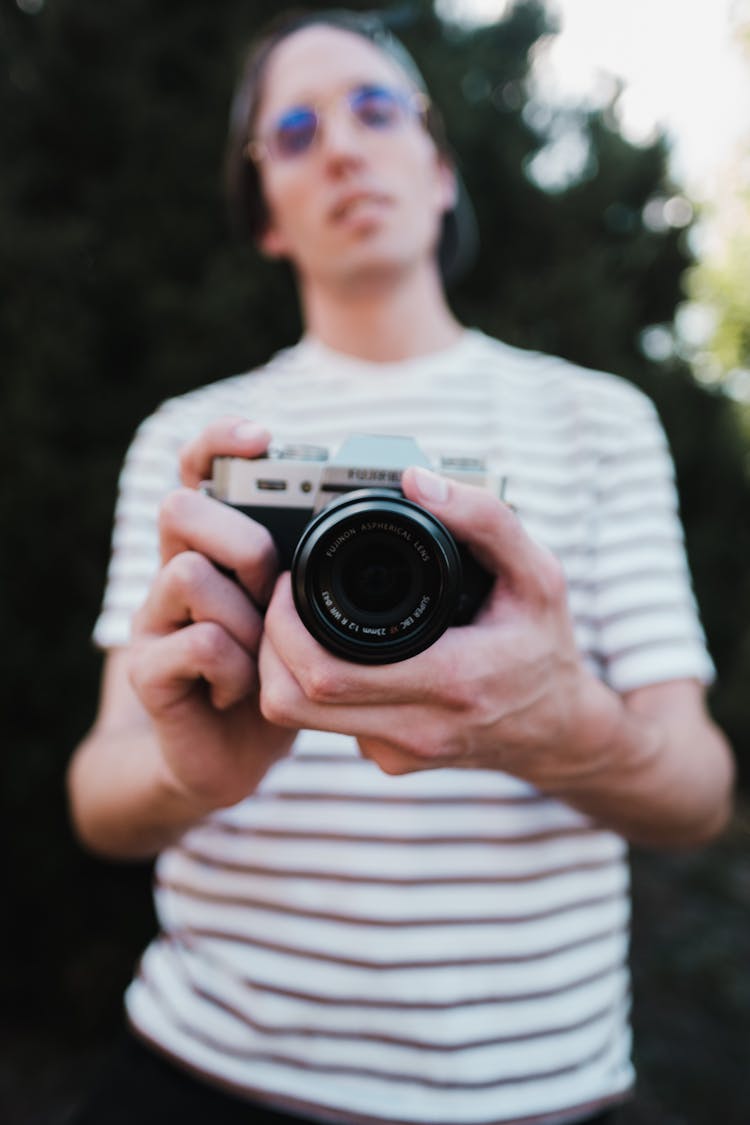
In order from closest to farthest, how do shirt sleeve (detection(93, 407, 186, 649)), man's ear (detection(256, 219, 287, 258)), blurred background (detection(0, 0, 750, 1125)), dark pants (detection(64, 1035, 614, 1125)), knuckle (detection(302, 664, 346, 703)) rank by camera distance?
knuckle (detection(302, 664, 346, 703)) < dark pants (detection(64, 1035, 614, 1125)) < shirt sleeve (detection(93, 407, 186, 649)) < man's ear (detection(256, 219, 287, 258)) < blurred background (detection(0, 0, 750, 1125))

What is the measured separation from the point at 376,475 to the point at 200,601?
0.84 ft

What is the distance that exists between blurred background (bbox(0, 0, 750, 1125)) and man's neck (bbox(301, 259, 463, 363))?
132 centimetres

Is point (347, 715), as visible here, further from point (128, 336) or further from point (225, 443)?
point (128, 336)

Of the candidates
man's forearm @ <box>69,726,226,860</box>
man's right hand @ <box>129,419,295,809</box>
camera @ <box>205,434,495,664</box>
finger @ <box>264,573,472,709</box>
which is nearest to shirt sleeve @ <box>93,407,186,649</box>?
man's forearm @ <box>69,726,226,860</box>

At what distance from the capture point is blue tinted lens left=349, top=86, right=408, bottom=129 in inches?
64.9

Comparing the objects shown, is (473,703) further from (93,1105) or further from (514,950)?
(93,1105)

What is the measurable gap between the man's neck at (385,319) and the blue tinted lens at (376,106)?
305 millimetres

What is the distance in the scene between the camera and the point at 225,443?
105 cm

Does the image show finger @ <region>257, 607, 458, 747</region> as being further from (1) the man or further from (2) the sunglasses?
(2) the sunglasses

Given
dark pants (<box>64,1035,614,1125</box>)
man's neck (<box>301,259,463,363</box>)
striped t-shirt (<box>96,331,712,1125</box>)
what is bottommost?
dark pants (<box>64,1035,614,1125</box>)

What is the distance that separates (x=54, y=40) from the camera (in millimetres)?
2883

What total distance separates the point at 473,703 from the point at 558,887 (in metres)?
0.51

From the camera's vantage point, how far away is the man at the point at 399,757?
983 millimetres

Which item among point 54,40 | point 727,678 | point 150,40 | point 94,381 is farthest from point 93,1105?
point 727,678
